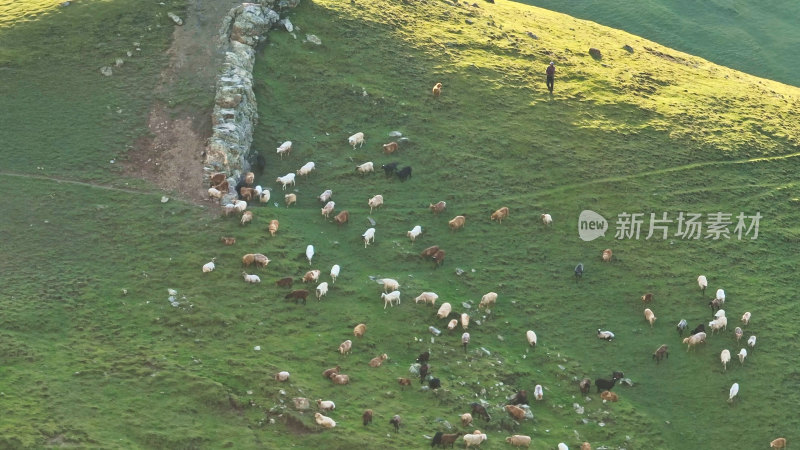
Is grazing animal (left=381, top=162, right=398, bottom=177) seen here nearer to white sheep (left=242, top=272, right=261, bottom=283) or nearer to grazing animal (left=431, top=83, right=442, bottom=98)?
grazing animal (left=431, top=83, right=442, bottom=98)

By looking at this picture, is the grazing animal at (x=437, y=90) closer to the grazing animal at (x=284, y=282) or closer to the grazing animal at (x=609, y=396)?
the grazing animal at (x=284, y=282)

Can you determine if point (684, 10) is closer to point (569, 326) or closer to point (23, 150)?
point (569, 326)

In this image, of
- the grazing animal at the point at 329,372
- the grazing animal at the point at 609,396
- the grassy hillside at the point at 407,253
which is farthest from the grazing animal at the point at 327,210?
the grazing animal at the point at 609,396

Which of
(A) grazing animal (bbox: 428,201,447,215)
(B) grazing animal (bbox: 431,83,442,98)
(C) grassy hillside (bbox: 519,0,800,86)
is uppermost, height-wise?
(B) grazing animal (bbox: 431,83,442,98)

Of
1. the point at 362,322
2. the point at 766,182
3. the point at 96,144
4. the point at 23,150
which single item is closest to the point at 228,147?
the point at 96,144

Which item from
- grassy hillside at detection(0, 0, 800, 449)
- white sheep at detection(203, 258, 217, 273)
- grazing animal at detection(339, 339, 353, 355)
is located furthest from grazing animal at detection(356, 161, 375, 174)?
grazing animal at detection(339, 339, 353, 355)

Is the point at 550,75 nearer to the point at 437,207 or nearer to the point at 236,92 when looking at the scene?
the point at 437,207
